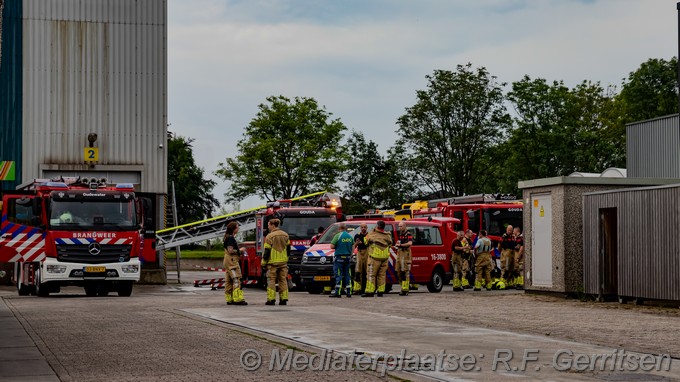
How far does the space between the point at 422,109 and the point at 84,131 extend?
37731mm

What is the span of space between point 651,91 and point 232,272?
60.6m

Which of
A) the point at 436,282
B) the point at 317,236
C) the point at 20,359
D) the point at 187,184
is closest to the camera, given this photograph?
the point at 20,359

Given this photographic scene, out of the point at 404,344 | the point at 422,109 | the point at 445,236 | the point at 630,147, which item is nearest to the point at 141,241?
the point at 445,236

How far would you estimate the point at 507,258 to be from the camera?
110ft

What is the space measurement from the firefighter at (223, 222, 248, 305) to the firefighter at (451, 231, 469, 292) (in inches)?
390

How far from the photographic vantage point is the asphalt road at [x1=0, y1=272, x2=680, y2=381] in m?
11.3

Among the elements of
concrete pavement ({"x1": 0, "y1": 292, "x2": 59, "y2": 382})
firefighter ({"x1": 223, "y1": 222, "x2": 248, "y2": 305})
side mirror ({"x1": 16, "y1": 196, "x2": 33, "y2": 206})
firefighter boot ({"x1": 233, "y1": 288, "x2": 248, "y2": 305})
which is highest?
side mirror ({"x1": 16, "y1": 196, "x2": 33, "y2": 206})

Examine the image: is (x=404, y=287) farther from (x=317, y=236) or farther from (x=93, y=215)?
(x=93, y=215)

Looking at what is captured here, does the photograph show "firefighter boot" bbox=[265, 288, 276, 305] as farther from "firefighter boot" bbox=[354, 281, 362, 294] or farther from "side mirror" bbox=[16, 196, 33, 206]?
"side mirror" bbox=[16, 196, 33, 206]

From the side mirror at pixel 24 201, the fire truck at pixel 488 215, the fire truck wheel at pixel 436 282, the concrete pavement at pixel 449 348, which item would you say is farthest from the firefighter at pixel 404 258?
the concrete pavement at pixel 449 348

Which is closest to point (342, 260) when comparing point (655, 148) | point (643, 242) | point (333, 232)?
point (333, 232)

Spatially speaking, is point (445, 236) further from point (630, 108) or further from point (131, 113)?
point (630, 108)

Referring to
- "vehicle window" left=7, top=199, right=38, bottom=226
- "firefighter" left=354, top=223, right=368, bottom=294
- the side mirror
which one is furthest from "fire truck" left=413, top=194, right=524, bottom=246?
the side mirror

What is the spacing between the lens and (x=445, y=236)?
1272 inches
